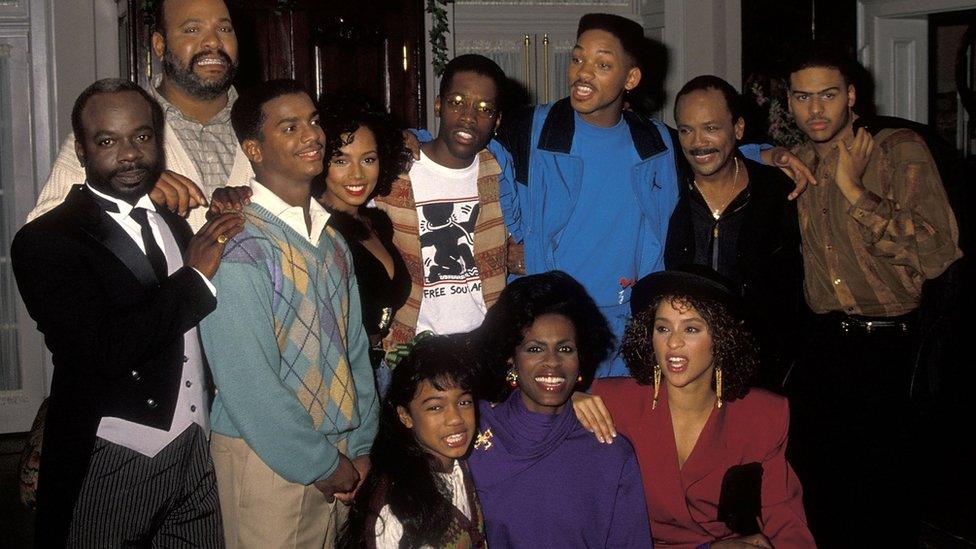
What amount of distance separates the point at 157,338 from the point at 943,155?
8.67 feet

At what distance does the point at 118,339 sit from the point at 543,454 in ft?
3.80

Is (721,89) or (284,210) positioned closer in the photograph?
(284,210)

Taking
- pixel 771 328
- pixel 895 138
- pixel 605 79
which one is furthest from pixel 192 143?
pixel 895 138

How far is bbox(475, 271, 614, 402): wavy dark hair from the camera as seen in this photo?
9.27ft

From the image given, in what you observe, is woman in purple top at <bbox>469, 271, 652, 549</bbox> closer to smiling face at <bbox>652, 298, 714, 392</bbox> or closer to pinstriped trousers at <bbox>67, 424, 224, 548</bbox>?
smiling face at <bbox>652, 298, 714, 392</bbox>

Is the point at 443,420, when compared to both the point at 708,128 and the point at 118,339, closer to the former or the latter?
the point at 118,339

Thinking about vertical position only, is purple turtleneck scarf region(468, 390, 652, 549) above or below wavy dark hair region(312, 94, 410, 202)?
below

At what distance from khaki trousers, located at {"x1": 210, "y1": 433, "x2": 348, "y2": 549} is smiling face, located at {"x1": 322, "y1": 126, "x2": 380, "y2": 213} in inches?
33.3

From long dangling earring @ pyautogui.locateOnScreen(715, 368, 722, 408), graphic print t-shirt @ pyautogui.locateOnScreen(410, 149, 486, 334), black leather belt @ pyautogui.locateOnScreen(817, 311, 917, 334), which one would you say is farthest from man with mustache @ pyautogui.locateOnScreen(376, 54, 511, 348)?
black leather belt @ pyautogui.locateOnScreen(817, 311, 917, 334)

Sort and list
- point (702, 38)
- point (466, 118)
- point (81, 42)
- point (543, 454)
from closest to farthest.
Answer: point (543, 454)
point (466, 118)
point (81, 42)
point (702, 38)

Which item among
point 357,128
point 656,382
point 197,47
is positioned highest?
point 197,47

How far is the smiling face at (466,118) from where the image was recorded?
3268 millimetres

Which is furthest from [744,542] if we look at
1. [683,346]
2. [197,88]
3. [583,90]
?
[197,88]

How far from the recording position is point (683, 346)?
2814mm
